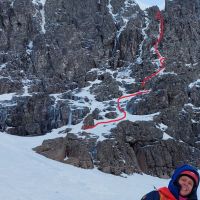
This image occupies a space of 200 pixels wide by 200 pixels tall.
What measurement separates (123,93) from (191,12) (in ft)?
89.3

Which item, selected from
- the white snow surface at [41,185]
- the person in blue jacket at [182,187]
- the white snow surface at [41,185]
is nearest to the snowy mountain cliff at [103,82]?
the white snow surface at [41,185]

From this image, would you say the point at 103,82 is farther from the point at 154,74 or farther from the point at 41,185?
the point at 41,185

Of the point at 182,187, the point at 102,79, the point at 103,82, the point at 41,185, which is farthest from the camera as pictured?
the point at 102,79

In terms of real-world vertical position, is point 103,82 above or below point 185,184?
below

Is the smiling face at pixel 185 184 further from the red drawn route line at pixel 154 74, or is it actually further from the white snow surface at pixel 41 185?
the red drawn route line at pixel 154 74

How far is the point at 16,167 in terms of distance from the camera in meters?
25.7

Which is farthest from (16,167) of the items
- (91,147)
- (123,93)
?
(123,93)

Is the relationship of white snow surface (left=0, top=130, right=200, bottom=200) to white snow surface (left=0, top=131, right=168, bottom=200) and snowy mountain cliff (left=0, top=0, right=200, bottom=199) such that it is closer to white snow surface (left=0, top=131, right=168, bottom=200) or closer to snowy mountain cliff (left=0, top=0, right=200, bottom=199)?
white snow surface (left=0, top=131, right=168, bottom=200)

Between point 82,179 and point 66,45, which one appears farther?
point 66,45

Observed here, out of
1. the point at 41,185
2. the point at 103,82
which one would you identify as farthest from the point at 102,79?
the point at 41,185

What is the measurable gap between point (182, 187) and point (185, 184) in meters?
0.06

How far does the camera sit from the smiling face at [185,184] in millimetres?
4375

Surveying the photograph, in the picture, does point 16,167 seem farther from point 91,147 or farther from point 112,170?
point 91,147

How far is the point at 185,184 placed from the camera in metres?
4.43
